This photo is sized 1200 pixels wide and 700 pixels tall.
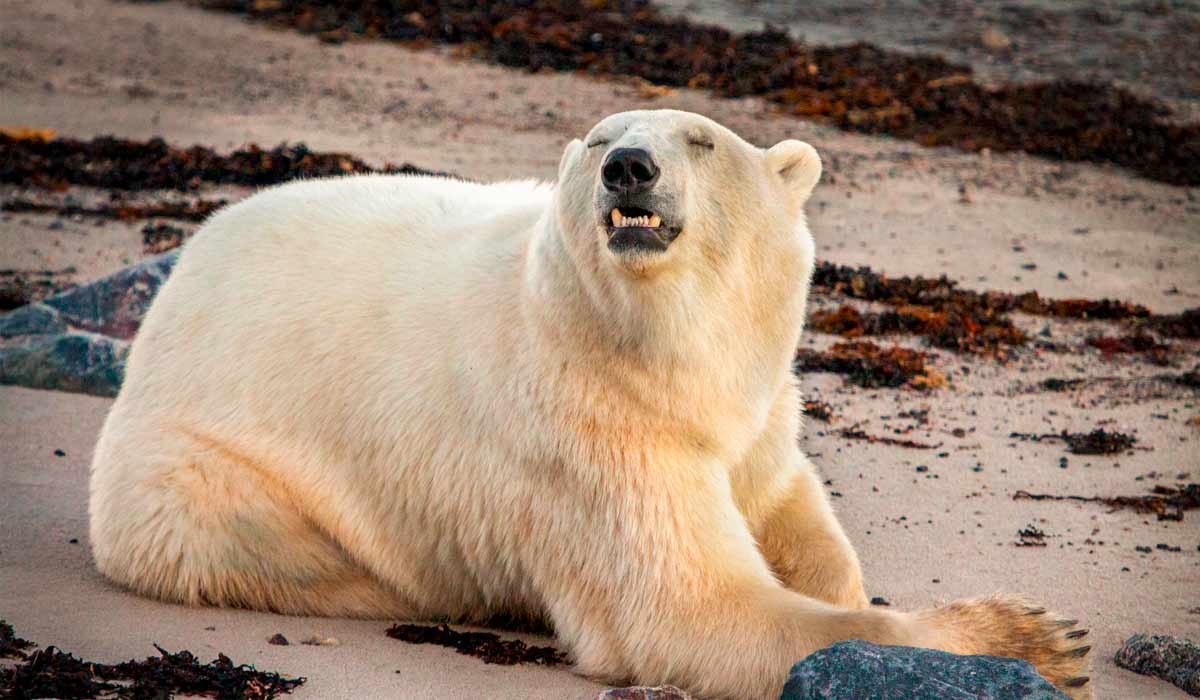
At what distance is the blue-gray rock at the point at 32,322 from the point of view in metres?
7.03

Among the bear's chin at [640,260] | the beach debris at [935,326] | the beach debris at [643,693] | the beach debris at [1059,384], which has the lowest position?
the beach debris at [643,693]

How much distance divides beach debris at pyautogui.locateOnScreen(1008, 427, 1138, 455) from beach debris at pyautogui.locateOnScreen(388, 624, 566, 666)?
9.33ft

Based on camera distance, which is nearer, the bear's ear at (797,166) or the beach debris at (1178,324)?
the bear's ear at (797,166)

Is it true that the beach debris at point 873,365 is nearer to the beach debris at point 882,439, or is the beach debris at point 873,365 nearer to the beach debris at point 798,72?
the beach debris at point 882,439

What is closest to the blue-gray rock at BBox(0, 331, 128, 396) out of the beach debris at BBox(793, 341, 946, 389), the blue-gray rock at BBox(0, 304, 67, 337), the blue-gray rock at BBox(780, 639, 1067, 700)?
the blue-gray rock at BBox(0, 304, 67, 337)

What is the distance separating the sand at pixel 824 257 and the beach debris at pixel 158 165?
0.38m

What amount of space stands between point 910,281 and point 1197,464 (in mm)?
2599

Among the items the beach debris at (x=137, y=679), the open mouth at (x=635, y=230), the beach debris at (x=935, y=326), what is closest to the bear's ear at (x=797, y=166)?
the open mouth at (x=635, y=230)

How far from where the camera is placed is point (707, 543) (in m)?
3.77

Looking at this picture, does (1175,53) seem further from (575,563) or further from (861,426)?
(575,563)

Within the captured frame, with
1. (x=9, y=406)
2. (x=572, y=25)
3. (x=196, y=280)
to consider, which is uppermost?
(x=572, y=25)

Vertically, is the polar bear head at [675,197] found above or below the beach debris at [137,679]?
above

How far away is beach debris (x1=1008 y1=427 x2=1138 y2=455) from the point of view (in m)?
6.03

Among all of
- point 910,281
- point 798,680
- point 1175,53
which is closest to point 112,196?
point 910,281
